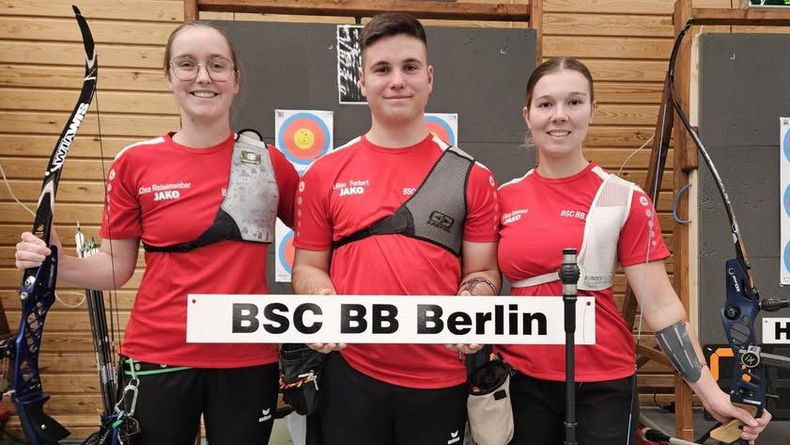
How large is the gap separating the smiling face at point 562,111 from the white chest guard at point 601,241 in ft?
0.58

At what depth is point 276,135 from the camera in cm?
288

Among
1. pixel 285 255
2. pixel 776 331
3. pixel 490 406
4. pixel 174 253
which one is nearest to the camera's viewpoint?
pixel 490 406

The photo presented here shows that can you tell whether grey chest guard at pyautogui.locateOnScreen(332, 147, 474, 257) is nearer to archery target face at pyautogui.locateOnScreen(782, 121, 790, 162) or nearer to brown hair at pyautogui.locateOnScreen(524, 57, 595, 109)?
brown hair at pyautogui.locateOnScreen(524, 57, 595, 109)

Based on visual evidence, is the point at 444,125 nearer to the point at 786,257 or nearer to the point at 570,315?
the point at 570,315

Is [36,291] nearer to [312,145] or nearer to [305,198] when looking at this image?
[305,198]

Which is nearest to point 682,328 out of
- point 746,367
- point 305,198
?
point 746,367

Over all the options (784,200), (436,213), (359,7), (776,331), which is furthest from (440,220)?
(784,200)

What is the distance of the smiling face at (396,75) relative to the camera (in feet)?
4.92

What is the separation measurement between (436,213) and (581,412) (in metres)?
0.67

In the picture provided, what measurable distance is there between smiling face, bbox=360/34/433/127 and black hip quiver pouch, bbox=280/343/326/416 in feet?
2.19

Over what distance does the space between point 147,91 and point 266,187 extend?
106 inches

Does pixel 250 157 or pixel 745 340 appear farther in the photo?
pixel 745 340

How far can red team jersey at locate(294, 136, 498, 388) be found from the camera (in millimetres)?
1481

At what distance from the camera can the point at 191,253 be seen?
1556 millimetres
